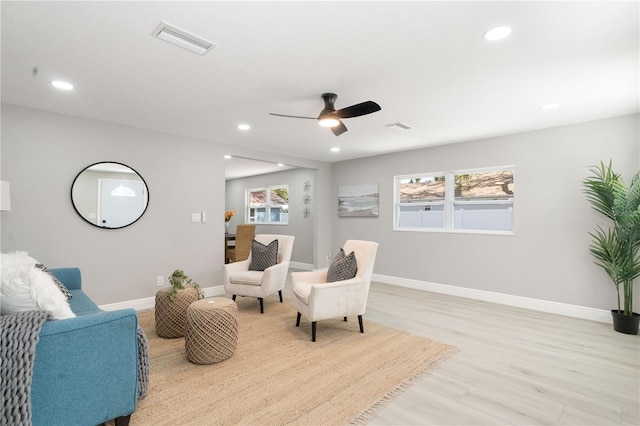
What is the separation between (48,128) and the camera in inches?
141

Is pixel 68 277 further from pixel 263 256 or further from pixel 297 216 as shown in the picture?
pixel 297 216

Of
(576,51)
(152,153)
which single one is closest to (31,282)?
(152,153)

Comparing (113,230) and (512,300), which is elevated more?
(113,230)

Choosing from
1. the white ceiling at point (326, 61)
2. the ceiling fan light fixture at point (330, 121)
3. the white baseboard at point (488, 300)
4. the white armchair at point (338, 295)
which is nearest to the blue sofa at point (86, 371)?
the white armchair at point (338, 295)

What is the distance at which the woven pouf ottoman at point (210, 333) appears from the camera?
2.55 metres

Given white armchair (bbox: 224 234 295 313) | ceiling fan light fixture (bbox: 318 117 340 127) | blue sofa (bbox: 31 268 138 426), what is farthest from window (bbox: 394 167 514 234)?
blue sofa (bbox: 31 268 138 426)

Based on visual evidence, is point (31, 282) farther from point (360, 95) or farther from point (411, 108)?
point (411, 108)

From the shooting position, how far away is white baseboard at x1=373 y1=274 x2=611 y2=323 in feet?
12.5

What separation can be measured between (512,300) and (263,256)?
11.6ft

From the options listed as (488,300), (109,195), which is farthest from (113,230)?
(488,300)

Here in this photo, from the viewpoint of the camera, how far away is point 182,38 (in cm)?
210

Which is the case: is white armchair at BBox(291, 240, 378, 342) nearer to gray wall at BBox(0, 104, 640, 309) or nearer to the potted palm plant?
gray wall at BBox(0, 104, 640, 309)

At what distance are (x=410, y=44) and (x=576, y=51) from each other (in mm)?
1217

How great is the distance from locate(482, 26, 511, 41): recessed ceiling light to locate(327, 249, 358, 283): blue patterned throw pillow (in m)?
2.22
